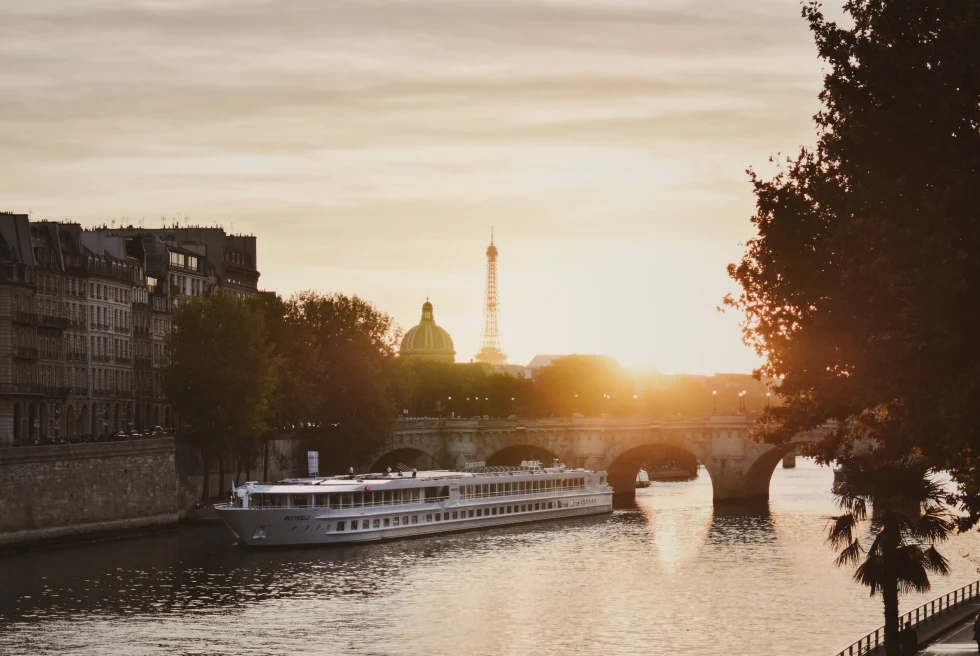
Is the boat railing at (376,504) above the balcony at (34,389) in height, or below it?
below

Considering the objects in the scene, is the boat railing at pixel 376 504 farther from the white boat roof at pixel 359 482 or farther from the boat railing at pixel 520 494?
the boat railing at pixel 520 494

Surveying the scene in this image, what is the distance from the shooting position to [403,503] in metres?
98.9

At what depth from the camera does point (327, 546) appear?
296 feet

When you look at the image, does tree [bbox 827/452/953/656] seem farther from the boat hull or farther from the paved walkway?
the boat hull

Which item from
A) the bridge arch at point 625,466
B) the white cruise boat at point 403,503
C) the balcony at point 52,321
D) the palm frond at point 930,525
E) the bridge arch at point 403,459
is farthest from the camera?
the bridge arch at point 403,459

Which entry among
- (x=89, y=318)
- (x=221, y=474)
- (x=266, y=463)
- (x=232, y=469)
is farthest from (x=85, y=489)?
(x=89, y=318)

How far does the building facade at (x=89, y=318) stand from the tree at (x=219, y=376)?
570 cm

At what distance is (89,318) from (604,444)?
41.1 meters

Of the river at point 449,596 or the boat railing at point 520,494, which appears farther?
the boat railing at point 520,494

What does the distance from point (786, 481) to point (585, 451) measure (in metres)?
51.7

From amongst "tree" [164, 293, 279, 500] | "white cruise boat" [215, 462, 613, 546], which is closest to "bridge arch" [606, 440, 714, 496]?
"white cruise boat" [215, 462, 613, 546]

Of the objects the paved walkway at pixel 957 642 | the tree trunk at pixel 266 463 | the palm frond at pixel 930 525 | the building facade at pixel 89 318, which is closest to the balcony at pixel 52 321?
the building facade at pixel 89 318

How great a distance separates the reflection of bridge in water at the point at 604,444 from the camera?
12506 cm

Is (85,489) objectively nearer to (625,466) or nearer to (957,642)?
(957,642)
